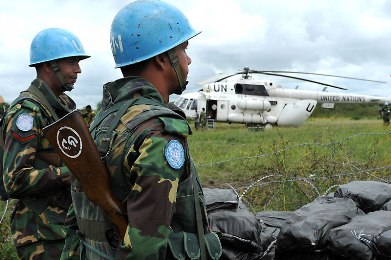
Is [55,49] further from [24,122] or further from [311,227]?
[311,227]

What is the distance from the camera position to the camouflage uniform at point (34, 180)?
8.64 ft

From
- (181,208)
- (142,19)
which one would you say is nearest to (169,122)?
(181,208)

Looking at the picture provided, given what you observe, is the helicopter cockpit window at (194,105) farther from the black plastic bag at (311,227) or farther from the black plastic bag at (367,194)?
the black plastic bag at (311,227)

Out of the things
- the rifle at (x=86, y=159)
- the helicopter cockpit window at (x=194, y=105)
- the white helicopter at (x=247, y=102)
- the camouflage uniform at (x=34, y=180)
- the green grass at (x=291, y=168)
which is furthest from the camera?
the helicopter cockpit window at (x=194, y=105)

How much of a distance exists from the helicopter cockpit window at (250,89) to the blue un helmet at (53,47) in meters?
17.6

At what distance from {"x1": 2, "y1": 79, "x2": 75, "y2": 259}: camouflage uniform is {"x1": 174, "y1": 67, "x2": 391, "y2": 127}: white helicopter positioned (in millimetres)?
17449

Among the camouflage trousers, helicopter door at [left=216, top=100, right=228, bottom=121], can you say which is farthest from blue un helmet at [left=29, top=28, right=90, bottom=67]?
helicopter door at [left=216, top=100, right=228, bottom=121]

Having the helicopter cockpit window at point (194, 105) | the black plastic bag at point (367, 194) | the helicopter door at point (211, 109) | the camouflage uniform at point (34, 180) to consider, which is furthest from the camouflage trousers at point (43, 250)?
the helicopter cockpit window at point (194, 105)

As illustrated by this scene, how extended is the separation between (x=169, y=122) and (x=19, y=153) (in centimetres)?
141

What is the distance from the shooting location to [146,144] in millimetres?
1458

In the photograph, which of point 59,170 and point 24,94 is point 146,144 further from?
point 24,94

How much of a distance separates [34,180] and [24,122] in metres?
0.31

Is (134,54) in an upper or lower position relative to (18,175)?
upper

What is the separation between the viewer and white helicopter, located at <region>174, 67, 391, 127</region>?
2062 centimetres
